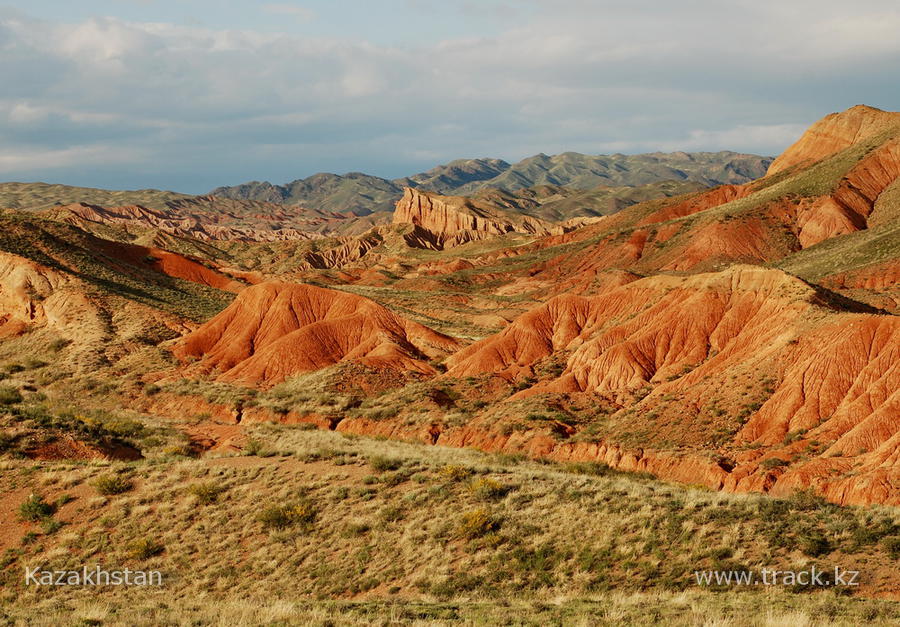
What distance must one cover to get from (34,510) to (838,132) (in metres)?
160

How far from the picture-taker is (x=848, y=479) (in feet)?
95.0

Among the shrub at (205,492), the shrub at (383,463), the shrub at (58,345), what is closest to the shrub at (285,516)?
the shrub at (205,492)

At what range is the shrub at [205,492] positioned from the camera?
22203 millimetres

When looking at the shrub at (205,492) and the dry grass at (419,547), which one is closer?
the dry grass at (419,547)

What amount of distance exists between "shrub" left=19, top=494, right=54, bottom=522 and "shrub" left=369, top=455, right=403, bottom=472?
10.2 meters

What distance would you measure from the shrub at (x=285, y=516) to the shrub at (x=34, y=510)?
21.5ft

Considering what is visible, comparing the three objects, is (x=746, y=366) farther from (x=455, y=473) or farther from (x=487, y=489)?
(x=487, y=489)

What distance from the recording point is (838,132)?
143875 millimetres

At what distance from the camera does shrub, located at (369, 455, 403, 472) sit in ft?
79.9

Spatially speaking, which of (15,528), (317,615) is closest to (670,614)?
(317,615)

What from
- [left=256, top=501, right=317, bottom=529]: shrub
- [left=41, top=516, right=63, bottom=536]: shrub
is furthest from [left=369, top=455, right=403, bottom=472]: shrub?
[left=41, top=516, right=63, bottom=536]: shrub

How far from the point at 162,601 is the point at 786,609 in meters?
14.1

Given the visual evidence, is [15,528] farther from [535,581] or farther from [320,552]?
[535,581]

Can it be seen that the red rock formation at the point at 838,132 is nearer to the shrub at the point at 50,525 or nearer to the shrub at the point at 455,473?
the shrub at the point at 455,473
